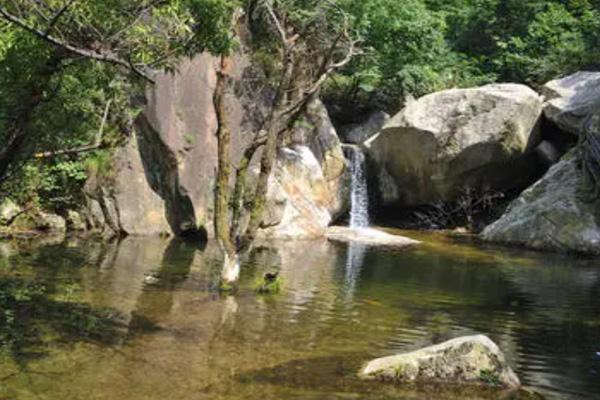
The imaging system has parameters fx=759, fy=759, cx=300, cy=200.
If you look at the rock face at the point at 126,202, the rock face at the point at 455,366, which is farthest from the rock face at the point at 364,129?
the rock face at the point at 455,366

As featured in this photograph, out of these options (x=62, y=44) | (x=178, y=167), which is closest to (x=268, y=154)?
(x=62, y=44)

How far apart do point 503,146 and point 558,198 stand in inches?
167

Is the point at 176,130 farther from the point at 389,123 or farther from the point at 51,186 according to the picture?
the point at 389,123

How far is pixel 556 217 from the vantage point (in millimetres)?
26953

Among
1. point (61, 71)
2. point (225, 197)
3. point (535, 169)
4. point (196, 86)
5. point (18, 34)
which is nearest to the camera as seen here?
point (18, 34)

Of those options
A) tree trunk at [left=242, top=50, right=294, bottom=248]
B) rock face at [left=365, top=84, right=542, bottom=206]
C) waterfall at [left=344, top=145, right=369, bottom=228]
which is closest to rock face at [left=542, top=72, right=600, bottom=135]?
rock face at [left=365, top=84, right=542, bottom=206]

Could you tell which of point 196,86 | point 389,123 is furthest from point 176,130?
point 389,123

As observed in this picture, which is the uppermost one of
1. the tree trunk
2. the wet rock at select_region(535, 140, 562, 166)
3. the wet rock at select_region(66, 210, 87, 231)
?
the wet rock at select_region(535, 140, 562, 166)

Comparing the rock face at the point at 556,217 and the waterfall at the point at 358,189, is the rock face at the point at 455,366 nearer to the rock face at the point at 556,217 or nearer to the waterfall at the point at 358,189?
the rock face at the point at 556,217

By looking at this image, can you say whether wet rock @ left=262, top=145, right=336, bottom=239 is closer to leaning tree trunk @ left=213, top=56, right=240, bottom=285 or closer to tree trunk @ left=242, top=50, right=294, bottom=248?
tree trunk @ left=242, top=50, right=294, bottom=248

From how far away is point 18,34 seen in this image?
7668 mm

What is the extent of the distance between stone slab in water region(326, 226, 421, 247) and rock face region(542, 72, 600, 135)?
8291mm

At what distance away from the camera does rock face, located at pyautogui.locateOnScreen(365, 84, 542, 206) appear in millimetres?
30719

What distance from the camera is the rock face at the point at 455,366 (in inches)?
360
